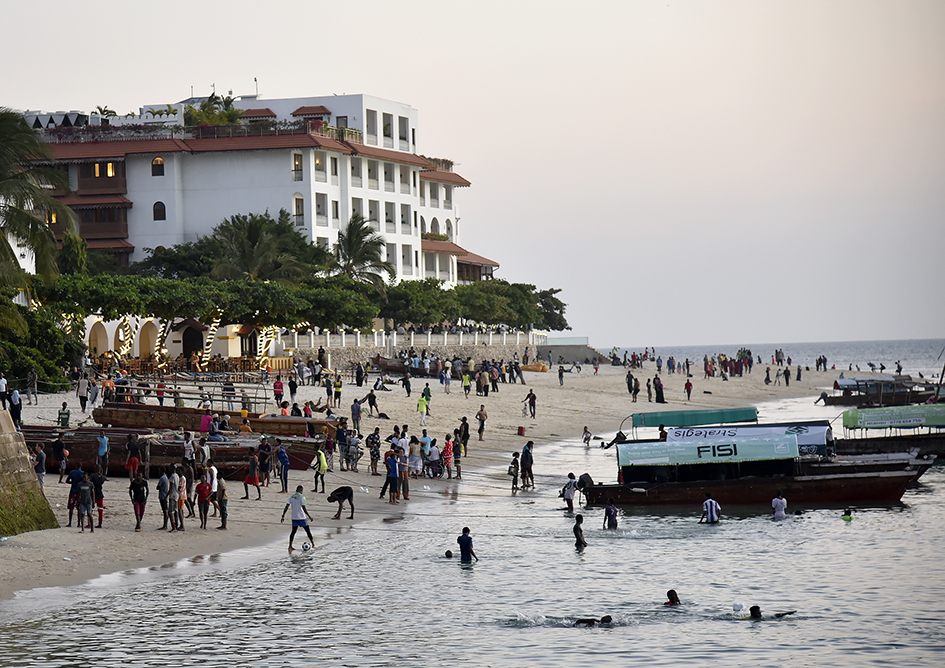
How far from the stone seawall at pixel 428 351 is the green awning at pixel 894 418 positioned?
29.1m

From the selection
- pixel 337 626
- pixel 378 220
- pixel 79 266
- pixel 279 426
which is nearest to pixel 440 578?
pixel 337 626

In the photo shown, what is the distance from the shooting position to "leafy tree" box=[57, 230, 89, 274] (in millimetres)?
68875

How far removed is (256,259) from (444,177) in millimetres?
34132

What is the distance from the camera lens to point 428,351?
71.3 meters

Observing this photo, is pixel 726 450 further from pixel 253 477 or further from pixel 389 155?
pixel 389 155

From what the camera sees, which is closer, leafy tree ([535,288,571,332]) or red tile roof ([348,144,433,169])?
red tile roof ([348,144,433,169])

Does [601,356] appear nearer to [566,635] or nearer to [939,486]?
[939,486]

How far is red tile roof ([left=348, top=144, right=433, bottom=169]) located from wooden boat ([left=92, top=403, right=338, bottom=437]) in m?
49.4

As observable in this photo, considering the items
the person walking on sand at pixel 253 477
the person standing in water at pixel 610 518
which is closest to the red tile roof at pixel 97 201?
the person walking on sand at pixel 253 477

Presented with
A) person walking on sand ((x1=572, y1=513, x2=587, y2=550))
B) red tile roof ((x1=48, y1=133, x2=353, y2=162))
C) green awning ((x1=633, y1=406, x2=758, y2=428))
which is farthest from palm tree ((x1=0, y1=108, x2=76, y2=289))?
red tile roof ((x1=48, y1=133, x2=353, y2=162))

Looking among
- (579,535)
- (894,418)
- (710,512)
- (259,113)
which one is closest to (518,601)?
(579,535)

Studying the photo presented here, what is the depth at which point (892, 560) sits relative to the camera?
24.2 metres

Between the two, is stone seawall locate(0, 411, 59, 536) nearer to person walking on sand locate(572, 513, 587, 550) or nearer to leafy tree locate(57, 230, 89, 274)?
person walking on sand locate(572, 513, 587, 550)

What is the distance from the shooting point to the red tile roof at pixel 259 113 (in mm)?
88625
